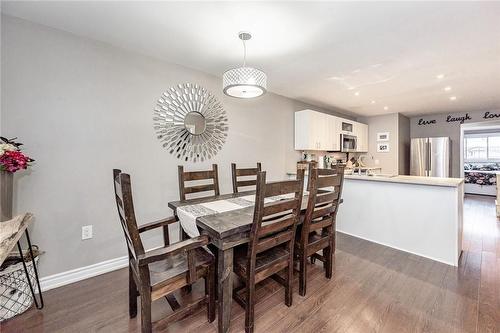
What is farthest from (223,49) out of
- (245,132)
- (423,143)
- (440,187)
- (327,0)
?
(423,143)

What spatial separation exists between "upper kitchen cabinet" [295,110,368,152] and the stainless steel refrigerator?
1.97 meters

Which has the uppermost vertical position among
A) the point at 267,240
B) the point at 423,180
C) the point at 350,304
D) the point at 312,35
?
the point at 312,35

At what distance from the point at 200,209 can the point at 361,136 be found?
16.8 feet

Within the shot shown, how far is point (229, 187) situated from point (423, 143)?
16.7 feet

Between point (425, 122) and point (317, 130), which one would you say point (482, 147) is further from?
point (317, 130)

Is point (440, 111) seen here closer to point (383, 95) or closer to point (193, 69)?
point (383, 95)

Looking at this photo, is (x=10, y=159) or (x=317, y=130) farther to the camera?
(x=317, y=130)

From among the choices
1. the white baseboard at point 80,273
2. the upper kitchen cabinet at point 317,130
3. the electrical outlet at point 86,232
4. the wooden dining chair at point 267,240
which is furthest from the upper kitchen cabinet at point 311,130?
the electrical outlet at point 86,232

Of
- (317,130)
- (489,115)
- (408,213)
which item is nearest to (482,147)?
(489,115)

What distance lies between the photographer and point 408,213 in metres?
2.76

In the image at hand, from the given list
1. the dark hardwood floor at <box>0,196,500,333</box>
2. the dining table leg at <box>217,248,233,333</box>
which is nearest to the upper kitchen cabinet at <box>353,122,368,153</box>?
the dark hardwood floor at <box>0,196,500,333</box>

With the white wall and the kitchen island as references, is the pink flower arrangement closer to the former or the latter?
the white wall

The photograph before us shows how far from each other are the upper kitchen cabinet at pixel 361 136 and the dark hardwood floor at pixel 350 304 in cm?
349

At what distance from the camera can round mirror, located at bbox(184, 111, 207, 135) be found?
2822 millimetres
